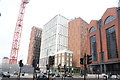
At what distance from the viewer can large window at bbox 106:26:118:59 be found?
58.2 m

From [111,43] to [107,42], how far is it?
316 centimetres

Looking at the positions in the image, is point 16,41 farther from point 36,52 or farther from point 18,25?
point 36,52

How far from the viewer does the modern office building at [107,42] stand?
57.7 metres

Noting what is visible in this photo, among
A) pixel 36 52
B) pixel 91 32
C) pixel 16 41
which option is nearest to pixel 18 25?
pixel 16 41

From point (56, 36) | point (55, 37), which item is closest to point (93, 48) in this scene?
point (56, 36)

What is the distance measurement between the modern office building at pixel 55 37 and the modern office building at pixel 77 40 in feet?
28.2

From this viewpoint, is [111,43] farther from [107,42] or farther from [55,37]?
[55,37]

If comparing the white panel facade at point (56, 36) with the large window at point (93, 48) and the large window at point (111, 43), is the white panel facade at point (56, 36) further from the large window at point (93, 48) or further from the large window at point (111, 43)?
the large window at point (111, 43)

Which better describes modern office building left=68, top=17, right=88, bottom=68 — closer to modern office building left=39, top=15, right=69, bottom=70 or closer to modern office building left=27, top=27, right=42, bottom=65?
modern office building left=39, top=15, right=69, bottom=70

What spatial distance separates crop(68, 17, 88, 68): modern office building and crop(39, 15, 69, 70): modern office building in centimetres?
859

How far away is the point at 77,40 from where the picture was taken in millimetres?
104625

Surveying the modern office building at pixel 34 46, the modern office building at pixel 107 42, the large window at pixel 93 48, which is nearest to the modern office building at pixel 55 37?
the modern office building at pixel 34 46

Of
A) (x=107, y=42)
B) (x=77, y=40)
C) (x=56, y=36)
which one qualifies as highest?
(x=56, y=36)

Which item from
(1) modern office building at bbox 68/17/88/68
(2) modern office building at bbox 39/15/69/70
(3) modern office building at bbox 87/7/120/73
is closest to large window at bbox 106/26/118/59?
(3) modern office building at bbox 87/7/120/73
